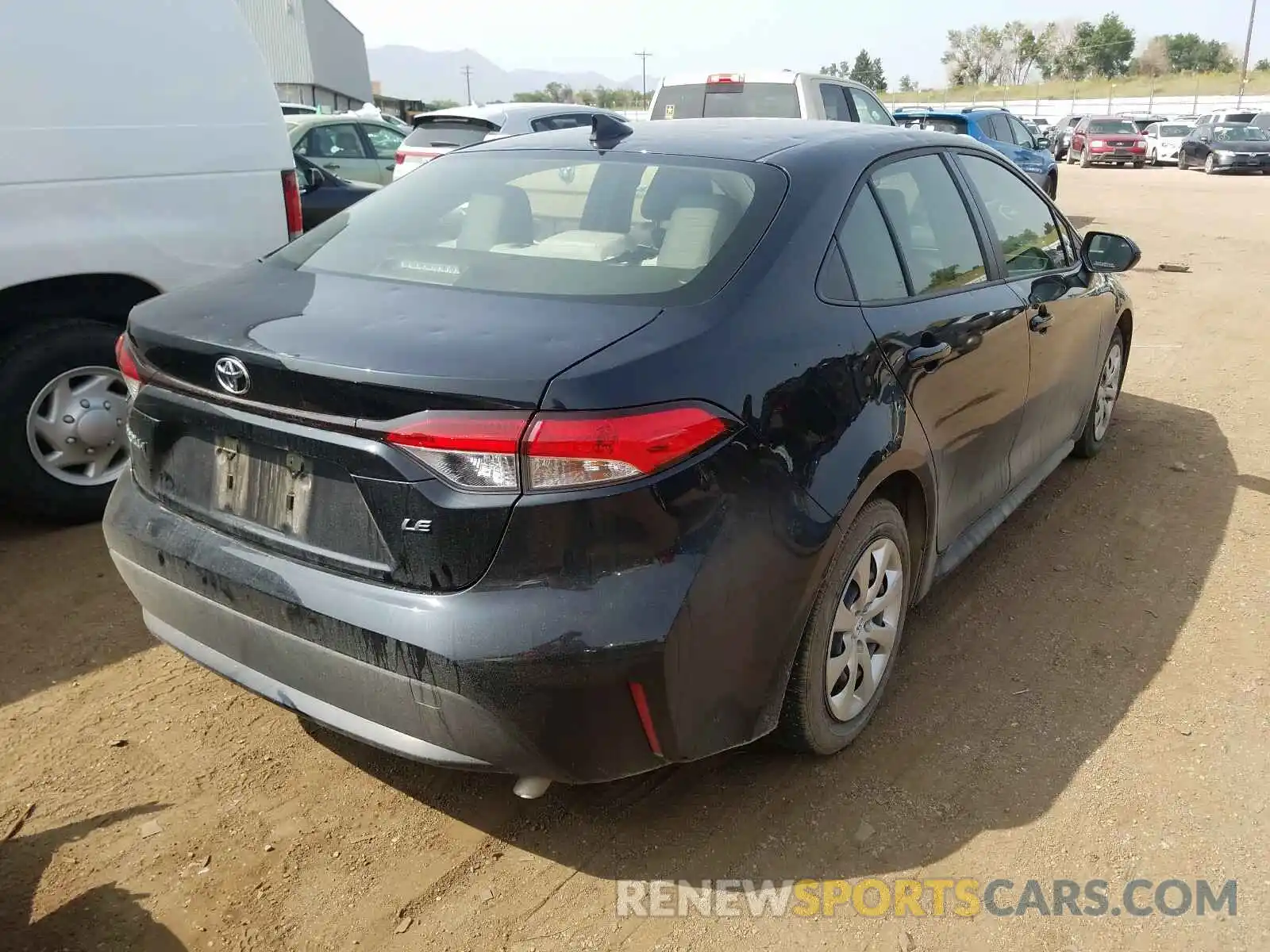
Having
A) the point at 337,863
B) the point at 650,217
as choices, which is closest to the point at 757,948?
the point at 337,863

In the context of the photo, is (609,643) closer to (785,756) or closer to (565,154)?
(785,756)

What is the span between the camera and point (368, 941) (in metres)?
2.28

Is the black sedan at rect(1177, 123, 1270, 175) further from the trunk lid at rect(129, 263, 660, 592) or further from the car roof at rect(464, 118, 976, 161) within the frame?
the trunk lid at rect(129, 263, 660, 592)

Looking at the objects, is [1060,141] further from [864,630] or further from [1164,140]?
[864,630]

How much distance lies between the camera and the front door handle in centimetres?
291

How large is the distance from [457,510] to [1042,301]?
2.74 m

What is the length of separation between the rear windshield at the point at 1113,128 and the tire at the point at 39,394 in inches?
1323

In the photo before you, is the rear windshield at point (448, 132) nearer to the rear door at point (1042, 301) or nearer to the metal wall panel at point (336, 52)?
the rear door at point (1042, 301)

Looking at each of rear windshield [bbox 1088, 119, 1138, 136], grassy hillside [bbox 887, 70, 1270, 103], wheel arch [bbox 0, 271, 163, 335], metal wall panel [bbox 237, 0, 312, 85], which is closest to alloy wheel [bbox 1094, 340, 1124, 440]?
wheel arch [bbox 0, 271, 163, 335]

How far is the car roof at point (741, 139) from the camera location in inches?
119

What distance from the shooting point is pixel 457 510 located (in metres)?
2.06

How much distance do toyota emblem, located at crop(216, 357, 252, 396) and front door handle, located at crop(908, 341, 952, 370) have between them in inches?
68.8

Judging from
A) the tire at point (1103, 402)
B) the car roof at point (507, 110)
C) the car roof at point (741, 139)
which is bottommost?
the tire at point (1103, 402)

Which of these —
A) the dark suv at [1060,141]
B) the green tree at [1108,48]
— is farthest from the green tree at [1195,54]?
the dark suv at [1060,141]
